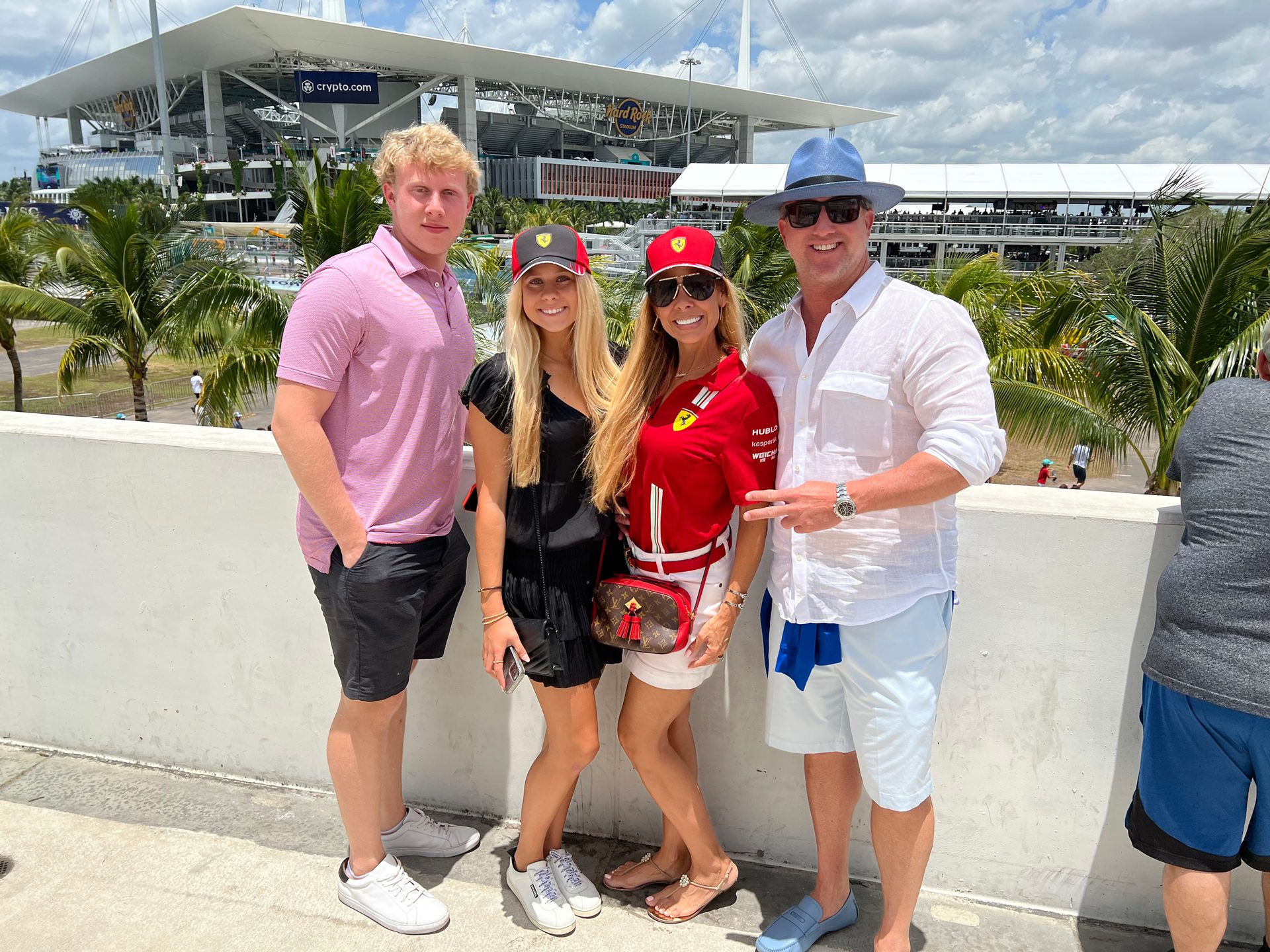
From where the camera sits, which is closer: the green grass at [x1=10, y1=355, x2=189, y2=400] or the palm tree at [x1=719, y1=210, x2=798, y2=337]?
the palm tree at [x1=719, y1=210, x2=798, y2=337]

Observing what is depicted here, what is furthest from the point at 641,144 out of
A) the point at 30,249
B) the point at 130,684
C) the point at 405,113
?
the point at 130,684

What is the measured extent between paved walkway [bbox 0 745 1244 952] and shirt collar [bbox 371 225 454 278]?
5.84 ft

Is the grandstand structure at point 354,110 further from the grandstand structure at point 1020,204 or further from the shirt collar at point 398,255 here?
the shirt collar at point 398,255

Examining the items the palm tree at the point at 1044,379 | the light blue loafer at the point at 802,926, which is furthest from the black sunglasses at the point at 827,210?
the palm tree at the point at 1044,379

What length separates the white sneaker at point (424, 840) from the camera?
8.84 ft

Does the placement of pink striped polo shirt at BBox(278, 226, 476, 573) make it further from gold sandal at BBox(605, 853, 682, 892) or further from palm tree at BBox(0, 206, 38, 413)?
palm tree at BBox(0, 206, 38, 413)

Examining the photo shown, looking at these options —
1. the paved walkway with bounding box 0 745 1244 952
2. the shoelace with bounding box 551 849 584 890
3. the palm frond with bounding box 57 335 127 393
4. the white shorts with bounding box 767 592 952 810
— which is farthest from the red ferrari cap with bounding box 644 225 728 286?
the palm frond with bounding box 57 335 127 393

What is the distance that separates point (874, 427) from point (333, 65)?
87997mm

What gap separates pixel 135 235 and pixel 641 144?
8970cm

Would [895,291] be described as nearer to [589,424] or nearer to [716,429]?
[716,429]

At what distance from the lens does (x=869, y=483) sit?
→ 6.21ft

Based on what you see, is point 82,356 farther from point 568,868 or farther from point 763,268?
point 568,868

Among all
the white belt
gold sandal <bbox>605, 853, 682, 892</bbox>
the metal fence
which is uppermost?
the white belt

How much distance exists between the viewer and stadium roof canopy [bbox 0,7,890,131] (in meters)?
69.2
